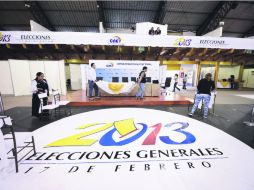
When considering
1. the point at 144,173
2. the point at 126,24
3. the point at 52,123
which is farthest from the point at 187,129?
the point at 126,24

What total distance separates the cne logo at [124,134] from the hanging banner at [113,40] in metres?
4.37

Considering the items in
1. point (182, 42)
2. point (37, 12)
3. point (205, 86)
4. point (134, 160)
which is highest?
point (37, 12)

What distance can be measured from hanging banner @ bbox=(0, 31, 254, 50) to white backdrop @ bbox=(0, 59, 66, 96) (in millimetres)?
1444

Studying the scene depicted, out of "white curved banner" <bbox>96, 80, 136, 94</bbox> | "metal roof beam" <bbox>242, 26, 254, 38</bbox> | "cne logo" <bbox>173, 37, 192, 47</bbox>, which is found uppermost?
"metal roof beam" <bbox>242, 26, 254, 38</bbox>

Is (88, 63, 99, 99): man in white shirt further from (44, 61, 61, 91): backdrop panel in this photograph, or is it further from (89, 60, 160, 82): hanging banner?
(44, 61, 61, 91): backdrop panel

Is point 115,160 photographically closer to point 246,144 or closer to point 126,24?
point 246,144

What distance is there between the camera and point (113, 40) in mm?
6270

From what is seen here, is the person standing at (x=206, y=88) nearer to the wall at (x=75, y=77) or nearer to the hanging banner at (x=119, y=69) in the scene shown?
the hanging banner at (x=119, y=69)

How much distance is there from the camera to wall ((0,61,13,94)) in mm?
7516

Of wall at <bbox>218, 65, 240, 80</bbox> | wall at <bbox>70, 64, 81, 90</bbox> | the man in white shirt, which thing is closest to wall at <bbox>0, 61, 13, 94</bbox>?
wall at <bbox>70, 64, 81, 90</bbox>

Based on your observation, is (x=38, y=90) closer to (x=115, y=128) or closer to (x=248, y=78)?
(x=115, y=128)

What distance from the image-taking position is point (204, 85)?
148 inches

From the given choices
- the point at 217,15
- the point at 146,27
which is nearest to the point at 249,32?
the point at 217,15

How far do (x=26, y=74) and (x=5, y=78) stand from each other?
158cm
